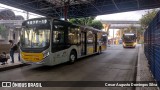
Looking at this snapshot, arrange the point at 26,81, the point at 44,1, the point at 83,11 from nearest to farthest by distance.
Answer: the point at 26,81 < the point at 44,1 < the point at 83,11

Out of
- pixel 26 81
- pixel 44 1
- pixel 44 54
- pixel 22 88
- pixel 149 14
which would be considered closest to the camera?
pixel 22 88

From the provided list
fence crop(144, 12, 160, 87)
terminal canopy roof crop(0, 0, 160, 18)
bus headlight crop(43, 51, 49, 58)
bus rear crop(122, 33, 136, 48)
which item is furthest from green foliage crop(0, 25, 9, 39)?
fence crop(144, 12, 160, 87)

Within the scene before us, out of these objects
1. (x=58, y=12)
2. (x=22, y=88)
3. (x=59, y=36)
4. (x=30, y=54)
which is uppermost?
(x=58, y=12)

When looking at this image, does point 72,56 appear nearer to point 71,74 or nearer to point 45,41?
point 45,41

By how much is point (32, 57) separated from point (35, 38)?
3.82ft

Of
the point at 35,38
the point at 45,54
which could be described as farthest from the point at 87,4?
the point at 45,54

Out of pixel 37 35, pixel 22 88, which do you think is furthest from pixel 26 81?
pixel 37 35

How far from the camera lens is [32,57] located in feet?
35.6

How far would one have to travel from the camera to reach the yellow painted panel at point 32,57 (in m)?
10.6

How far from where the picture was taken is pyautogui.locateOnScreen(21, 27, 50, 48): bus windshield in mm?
10734

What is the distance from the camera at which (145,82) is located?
7324 mm

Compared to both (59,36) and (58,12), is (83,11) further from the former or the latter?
(59,36)

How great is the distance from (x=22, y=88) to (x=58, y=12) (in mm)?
19599

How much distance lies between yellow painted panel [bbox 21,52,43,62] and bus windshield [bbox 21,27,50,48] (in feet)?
1.61
